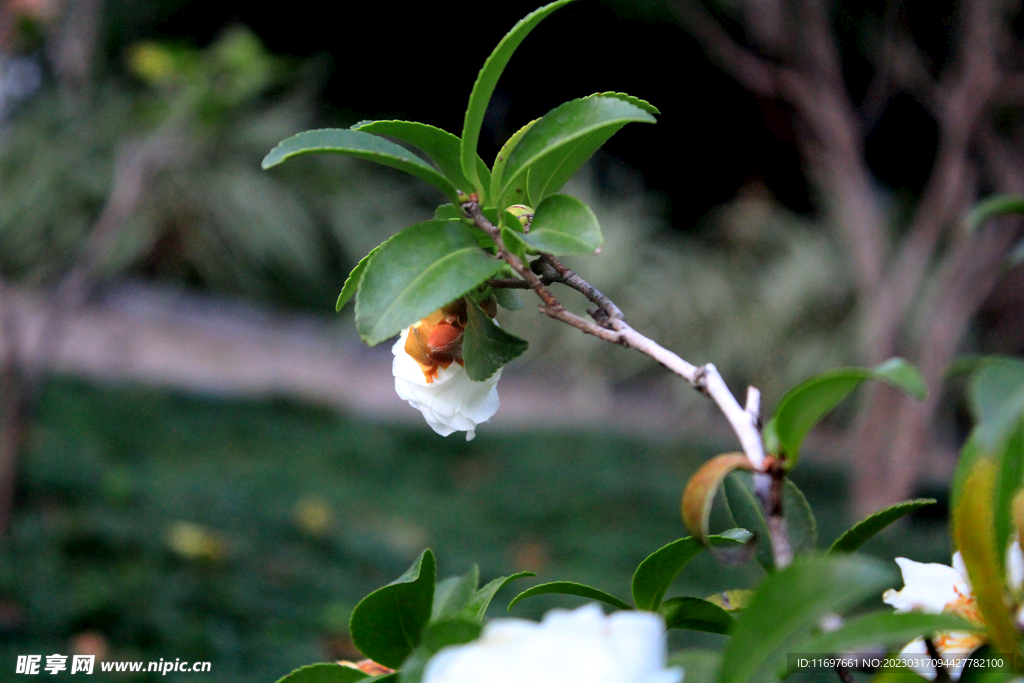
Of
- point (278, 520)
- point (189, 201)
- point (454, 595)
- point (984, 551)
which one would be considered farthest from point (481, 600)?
point (189, 201)

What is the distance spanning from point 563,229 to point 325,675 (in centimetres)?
25

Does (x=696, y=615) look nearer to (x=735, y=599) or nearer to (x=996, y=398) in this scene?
(x=735, y=599)

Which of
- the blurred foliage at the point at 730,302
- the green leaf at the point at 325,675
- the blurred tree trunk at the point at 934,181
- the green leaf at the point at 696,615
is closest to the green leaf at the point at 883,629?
the green leaf at the point at 696,615

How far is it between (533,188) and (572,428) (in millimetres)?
2697

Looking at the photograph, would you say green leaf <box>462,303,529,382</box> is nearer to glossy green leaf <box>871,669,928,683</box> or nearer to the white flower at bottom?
the white flower at bottom

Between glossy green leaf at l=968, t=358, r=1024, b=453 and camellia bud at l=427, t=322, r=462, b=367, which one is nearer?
glossy green leaf at l=968, t=358, r=1024, b=453

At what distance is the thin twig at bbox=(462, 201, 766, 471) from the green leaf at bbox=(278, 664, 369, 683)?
203 millimetres

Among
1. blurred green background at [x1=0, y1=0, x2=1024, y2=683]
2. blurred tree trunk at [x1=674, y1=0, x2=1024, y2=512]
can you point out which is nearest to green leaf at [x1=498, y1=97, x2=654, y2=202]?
blurred green background at [x1=0, y1=0, x2=1024, y2=683]

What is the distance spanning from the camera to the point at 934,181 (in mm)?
2654

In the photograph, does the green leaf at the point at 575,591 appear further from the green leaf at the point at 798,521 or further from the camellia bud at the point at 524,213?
the camellia bud at the point at 524,213

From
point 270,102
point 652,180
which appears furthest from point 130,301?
point 652,180

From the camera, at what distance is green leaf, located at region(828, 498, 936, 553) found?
384mm

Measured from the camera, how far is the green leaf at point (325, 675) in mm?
387

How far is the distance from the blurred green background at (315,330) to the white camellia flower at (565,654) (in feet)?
3.68
